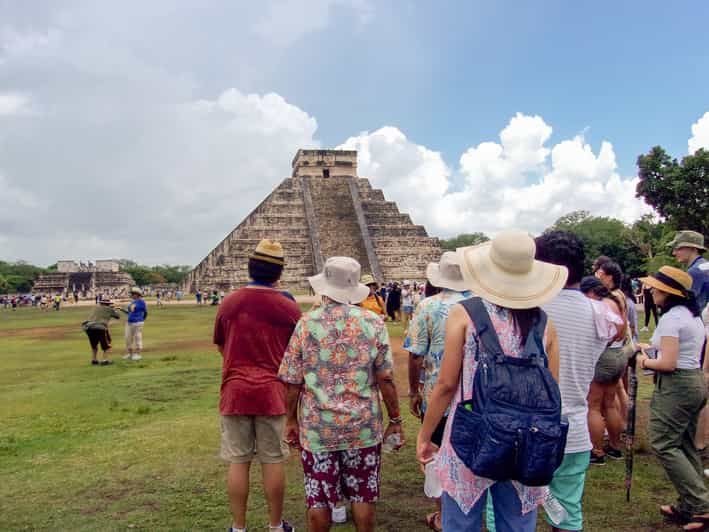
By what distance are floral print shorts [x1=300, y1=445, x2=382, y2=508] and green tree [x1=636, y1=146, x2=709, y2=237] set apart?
26.5 m

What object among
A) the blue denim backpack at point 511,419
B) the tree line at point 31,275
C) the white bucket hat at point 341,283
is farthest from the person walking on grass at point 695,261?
the tree line at point 31,275

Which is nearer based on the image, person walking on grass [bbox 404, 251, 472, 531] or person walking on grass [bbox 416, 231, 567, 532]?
person walking on grass [bbox 416, 231, 567, 532]

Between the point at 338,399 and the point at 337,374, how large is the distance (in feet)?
0.41

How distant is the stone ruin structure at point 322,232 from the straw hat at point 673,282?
101ft

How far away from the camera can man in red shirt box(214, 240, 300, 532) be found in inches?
127

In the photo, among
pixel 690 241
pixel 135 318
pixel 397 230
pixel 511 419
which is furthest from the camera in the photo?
pixel 397 230

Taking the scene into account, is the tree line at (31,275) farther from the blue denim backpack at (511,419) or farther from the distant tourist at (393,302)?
the blue denim backpack at (511,419)

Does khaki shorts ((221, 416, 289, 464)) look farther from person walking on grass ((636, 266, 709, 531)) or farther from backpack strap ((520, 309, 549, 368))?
person walking on grass ((636, 266, 709, 531))

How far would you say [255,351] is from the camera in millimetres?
3246

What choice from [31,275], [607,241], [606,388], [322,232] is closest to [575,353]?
[606,388]

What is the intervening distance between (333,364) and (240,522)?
126 centimetres

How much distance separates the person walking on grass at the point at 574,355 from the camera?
2.75 meters

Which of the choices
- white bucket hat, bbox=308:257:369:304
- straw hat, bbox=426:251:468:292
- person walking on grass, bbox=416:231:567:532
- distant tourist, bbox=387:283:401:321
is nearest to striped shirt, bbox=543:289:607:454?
person walking on grass, bbox=416:231:567:532

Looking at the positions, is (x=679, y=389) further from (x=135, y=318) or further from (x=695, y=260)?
(x=135, y=318)
